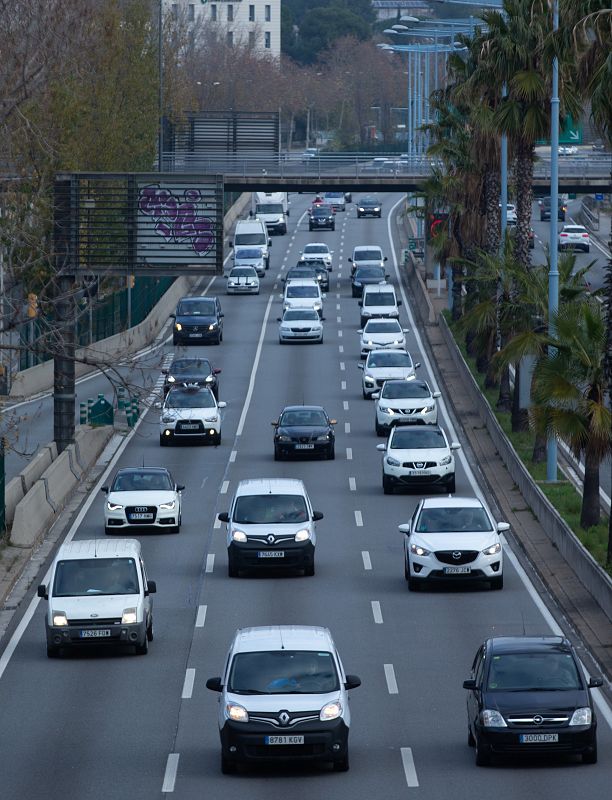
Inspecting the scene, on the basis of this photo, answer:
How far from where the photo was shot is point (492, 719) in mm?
17016

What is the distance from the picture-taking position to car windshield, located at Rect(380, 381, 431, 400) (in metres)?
46.5

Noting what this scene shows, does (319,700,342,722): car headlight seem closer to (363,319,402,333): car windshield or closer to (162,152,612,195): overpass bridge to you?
(363,319,402,333): car windshield

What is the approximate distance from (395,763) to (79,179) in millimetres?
24599

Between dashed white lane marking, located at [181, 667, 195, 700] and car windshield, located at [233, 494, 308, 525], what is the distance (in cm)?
708

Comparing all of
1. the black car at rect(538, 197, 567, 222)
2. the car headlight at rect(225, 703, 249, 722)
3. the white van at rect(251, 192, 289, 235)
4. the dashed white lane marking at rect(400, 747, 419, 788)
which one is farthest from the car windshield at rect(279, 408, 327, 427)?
the black car at rect(538, 197, 567, 222)

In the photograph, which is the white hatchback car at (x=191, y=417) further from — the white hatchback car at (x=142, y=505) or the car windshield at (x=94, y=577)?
the car windshield at (x=94, y=577)

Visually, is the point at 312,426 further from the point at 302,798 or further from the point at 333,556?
the point at 302,798

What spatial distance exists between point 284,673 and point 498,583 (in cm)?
1091

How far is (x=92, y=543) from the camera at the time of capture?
82.0 ft

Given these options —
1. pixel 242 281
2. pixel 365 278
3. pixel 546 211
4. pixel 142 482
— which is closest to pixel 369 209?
pixel 546 211

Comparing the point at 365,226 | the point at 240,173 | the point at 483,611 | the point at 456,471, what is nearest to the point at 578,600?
the point at 483,611

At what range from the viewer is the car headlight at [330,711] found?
1703cm

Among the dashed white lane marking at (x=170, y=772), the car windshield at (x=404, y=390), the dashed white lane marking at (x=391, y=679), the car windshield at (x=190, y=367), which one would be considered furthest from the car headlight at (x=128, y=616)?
the car windshield at (x=190, y=367)

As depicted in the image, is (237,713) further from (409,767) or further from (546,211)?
(546,211)
